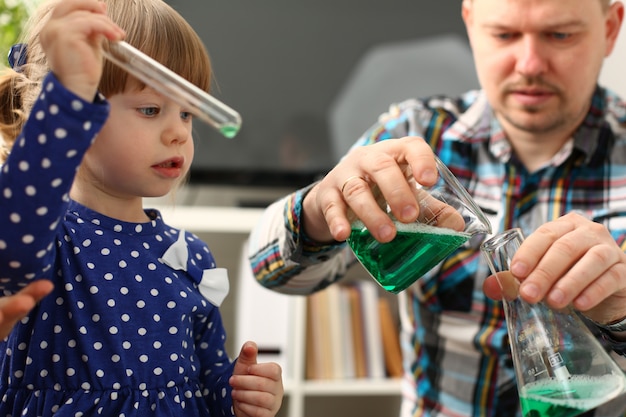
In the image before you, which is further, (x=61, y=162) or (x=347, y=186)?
(x=347, y=186)

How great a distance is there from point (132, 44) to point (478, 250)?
26.8 inches

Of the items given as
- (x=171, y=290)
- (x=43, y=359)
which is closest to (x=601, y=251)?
(x=171, y=290)

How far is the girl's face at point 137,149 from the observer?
72 centimetres

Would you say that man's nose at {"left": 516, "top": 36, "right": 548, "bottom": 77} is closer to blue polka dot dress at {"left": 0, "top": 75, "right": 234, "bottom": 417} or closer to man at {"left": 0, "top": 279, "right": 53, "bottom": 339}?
blue polka dot dress at {"left": 0, "top": 75, "right": 234, "bottom": 417}

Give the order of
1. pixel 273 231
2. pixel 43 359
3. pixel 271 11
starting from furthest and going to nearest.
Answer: pixel 271 11 → pixel 273 231 → pixel 43 359

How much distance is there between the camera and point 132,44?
29.3 inches

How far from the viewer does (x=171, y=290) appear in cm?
75

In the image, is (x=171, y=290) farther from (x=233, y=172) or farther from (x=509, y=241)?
(x=233, y=172)

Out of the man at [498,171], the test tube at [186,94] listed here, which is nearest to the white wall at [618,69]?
the man at [498,171]

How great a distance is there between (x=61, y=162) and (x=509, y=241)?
1.29 ft

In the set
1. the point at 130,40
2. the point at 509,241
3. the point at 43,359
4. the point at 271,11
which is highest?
the point at 271,11

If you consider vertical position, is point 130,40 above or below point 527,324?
above

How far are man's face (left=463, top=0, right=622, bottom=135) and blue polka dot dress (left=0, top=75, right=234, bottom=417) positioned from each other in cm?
62

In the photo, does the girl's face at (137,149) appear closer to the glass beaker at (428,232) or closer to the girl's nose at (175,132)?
the girl's nose at (175,132)
